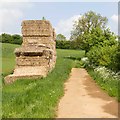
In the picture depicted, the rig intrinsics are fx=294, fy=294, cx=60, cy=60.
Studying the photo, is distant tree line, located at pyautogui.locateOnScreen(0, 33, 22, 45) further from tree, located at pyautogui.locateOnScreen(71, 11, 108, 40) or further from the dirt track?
the dirt track

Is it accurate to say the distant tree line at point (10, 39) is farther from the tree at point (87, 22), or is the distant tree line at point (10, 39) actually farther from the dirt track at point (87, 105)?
the dirt track at point (87, 105)

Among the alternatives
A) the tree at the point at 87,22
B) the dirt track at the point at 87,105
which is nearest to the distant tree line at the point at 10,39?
the tree at the point at 87,22

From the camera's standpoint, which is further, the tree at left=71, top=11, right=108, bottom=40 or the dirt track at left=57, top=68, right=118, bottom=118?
the tree at left=71, top=11, right=108, bottom=40

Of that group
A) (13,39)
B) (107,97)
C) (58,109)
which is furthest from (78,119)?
(13,39)

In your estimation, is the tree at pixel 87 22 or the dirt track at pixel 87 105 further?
the tree at pixel 87 22

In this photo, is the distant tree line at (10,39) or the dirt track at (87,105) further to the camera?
the distant tree line at (10,39)

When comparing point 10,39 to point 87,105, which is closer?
point 87,105

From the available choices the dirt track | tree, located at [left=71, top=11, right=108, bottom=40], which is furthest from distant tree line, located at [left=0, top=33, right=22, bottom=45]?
the dirt track

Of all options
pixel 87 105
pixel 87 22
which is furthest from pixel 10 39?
pixel 87 105

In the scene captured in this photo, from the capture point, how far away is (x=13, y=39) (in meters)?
77.7

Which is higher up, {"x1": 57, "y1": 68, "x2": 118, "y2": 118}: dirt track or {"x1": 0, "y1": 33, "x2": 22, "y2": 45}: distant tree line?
{"x1": 0, "y1": 33, "x2": 22, "y2": 45}: distant tree line

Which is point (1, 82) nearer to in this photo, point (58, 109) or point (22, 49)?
point (22, 49)

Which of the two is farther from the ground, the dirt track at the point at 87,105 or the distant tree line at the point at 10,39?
the distant tree line at the point at 10,39

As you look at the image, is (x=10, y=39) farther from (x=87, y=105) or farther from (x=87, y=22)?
(x=87, y=105)
